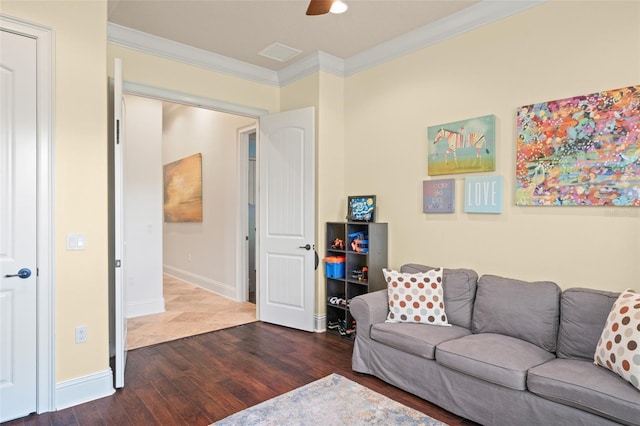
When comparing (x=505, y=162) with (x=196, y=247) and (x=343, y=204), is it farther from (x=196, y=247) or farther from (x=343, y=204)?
(x=196, y=247)

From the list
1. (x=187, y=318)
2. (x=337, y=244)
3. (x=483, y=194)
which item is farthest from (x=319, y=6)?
(x=187, y=318)

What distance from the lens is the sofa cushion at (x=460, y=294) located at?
9.55 feet

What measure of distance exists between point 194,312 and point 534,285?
3.85 metres

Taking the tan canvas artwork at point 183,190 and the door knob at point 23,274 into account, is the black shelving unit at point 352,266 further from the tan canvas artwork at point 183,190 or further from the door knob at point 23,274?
the tan canvas artwork at point 183,190

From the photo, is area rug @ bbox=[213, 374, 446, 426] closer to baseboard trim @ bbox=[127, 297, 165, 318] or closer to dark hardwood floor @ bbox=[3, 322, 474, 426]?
dark hardwood floor @ bbox=[3, 322, 474, 426]

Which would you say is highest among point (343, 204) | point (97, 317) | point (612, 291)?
point (343, 204)

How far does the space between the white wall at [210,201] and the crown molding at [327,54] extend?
87 centimetres

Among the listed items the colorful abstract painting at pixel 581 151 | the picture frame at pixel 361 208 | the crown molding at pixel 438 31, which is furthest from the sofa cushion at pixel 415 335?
the crown molding at pixel 438 31

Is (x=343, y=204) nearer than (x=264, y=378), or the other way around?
(x=264, y=378)

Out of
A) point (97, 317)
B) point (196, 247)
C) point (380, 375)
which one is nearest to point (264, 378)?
point (380, 375)

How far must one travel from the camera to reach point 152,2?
298 cm

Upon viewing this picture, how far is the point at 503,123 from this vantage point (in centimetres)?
295

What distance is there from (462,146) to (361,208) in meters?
1.18

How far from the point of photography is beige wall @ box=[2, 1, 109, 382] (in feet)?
8.18
